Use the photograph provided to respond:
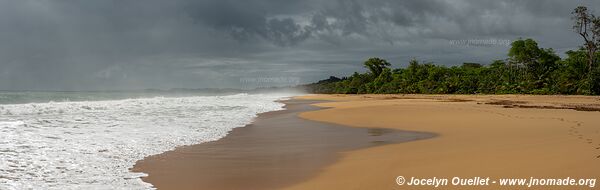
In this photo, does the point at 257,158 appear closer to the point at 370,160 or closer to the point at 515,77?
the point at 370,160

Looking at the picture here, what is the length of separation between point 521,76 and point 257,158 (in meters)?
59.1

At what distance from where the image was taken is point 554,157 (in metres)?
7.00

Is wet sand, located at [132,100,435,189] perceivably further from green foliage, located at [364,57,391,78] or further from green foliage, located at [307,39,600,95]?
green foliage, located at [364,57,391,78]

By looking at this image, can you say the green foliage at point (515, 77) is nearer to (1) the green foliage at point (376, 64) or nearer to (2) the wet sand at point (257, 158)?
(1) the green foliage at point (376, 64)

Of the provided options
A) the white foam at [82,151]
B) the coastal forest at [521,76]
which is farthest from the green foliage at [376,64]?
the white foam at [82,151]

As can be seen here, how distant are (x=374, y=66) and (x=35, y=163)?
101m

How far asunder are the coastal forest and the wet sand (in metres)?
43.2

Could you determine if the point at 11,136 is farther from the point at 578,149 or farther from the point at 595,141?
the point at 595,141

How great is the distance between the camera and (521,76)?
59469mm

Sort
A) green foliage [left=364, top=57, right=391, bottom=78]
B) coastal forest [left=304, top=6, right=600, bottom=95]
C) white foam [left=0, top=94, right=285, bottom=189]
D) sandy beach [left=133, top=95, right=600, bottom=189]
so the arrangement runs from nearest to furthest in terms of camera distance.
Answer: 1. sandy beach [left=133, top=95, right=600, bottom=189]
2. white foam [left=0, top=94, right=285, bottom=189]
3. coastal forest [left=304, top=6, right=600, bottom=95]
4. green foliage [left=364, top=57, right=391, bottom=78]

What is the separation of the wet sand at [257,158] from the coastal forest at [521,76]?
43242 millimetres

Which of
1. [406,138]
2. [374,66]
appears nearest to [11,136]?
[406,138]

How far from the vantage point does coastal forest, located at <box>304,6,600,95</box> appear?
48.9 meters

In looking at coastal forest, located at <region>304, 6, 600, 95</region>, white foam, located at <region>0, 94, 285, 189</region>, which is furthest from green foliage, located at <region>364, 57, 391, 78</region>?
white foam, located at <region>0, 94, 285, 189</region>
